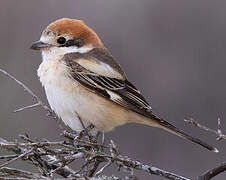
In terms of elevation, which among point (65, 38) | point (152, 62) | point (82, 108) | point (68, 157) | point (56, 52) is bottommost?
point (152, 62)

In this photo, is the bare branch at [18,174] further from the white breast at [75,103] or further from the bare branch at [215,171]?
the white breast at [75,103]

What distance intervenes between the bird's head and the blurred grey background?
267cm

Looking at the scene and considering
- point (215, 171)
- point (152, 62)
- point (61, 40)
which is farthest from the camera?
point (152, 62)

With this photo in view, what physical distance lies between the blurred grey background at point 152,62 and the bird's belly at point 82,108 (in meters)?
2.64

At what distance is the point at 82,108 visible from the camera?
13.7ft

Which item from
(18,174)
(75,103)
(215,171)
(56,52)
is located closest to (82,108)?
(75,103)

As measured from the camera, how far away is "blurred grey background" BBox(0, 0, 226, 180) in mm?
7375

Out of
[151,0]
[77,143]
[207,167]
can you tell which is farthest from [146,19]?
[77,143]

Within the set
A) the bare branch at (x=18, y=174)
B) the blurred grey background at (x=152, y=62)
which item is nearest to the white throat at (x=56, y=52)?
the bare branch at (x=18, y=174)

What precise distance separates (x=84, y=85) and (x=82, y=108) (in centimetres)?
18

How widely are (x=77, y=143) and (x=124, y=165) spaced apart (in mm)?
357

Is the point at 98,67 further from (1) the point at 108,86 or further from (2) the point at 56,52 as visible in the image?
(2) the point at 56,52

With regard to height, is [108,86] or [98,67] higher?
[98,67]

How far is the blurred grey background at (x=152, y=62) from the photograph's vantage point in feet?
24.2
